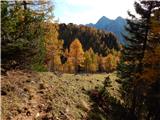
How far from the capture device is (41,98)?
25.3 metres

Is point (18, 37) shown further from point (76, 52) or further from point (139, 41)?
point (76, 52)

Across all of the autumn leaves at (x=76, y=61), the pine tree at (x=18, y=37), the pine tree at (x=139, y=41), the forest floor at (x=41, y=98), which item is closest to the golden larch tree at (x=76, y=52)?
the autumn leaves at (x=76, y=61)

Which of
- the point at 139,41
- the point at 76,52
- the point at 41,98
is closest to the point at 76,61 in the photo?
the point at 76,52

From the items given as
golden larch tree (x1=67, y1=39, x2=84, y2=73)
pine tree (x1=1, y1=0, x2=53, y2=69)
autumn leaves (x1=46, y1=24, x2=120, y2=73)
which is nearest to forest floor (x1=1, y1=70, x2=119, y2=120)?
pine tree (x1=1, y1=0, x2=53, y2=69)

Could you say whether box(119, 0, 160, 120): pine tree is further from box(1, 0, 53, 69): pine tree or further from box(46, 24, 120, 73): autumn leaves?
box(46, 24, 120, 73): autumn leaves

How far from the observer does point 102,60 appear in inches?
5271

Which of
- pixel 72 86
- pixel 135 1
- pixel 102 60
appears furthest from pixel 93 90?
pixel 102 60

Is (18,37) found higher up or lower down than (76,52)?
higher up

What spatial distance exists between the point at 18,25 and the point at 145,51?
13970 millimetres

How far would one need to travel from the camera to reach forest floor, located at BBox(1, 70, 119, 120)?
22.2 meters

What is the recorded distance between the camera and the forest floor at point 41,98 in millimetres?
22156

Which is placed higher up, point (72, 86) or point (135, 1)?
point (135, 1)

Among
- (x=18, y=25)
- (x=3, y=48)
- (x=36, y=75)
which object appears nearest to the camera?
(x=3, y=48)

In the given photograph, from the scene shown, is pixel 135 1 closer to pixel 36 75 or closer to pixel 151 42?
pixel 151 42
